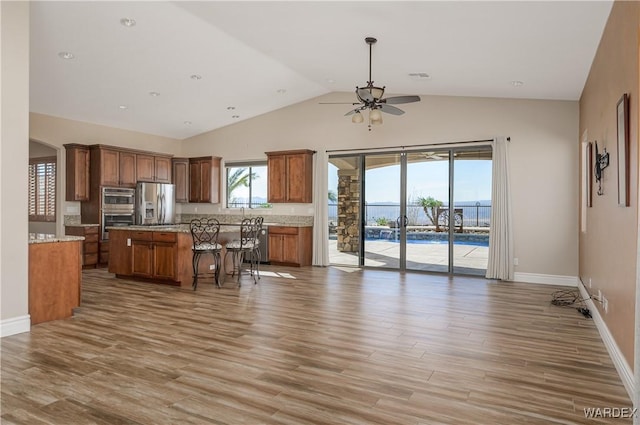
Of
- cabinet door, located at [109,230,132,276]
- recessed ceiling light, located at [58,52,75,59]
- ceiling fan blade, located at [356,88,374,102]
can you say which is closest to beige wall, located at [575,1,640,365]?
ceiling fan blade, located at [356,88,374,102]

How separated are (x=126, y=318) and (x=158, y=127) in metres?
5.96

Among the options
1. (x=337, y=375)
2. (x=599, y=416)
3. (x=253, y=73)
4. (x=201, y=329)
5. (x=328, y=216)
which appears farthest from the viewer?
(x=328, y=216)

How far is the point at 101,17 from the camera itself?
4.79 meters

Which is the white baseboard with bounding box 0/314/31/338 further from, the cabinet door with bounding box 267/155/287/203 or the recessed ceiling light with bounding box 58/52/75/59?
the cabinet door with bounding box 267/155/287/203

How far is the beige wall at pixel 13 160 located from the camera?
3.77 meters

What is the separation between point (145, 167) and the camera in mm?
9062

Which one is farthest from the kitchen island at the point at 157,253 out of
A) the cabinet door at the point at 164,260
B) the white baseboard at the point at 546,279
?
the white baseboard at the point at 546,279

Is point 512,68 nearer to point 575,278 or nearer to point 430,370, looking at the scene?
point 575,278

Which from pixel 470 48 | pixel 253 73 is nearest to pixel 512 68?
pixel 470 48

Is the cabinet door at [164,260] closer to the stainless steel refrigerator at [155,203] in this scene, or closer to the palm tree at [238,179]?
the stainless steel refrigerator at [155,203]

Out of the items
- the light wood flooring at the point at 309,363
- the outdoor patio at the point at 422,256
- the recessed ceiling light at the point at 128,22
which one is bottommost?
the light wood flooring at the point at 309,363

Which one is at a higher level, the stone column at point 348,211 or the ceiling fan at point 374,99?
the ceiling fan at point 374,99

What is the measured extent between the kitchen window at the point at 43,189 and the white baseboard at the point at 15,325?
4.98 m

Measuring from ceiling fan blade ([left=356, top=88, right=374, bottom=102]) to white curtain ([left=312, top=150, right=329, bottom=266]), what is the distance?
3463mm
